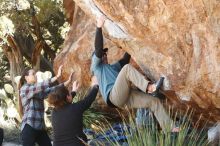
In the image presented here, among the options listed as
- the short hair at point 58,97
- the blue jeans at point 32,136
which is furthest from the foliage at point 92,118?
the short hair at point 58,97

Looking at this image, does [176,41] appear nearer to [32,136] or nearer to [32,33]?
[32,136]

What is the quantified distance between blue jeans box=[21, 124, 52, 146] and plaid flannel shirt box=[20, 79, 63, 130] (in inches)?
3.2

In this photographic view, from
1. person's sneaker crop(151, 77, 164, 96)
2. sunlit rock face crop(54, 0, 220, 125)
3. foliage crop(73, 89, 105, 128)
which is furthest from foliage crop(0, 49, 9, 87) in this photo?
person's sneaker crop(151, 77, 164, 96)

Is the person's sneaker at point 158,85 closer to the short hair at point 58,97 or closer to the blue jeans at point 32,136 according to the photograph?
the short hair at point 58,97

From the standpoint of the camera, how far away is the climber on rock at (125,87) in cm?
728

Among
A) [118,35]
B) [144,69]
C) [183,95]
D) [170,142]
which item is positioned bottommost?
[170,142]

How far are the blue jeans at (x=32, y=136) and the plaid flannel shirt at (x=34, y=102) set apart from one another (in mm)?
81

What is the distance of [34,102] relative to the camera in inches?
349

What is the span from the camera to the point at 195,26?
7.00 m

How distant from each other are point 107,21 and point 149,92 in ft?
5.19

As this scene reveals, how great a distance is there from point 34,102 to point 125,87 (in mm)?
2218

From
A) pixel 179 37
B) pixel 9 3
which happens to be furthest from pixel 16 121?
pixel 179 37

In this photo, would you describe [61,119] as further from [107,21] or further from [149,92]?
[107,21]

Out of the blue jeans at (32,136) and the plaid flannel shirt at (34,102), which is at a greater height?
the plaid flannel shirt at (34,102)
